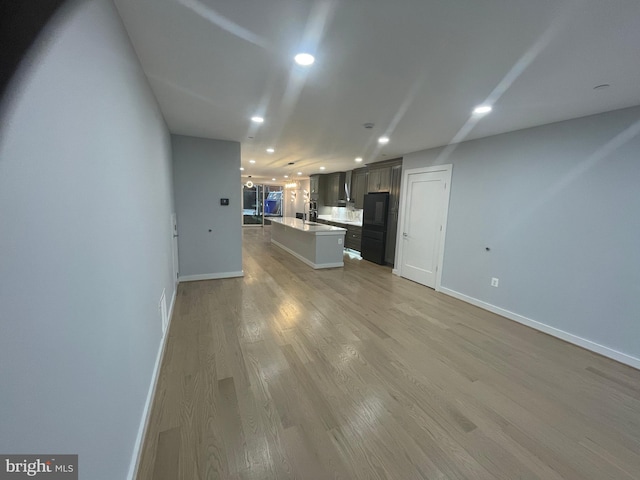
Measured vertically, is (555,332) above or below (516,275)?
below

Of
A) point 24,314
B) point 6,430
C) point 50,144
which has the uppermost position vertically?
point 50,144

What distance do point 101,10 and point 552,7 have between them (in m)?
2.11

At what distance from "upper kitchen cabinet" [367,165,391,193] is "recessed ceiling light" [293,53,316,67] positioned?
13.9ft

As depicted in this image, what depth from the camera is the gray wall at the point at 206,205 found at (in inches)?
161

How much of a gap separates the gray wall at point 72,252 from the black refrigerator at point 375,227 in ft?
16.4

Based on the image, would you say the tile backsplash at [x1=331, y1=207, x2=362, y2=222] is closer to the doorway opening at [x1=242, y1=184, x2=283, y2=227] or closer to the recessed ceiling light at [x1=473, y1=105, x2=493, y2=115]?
the doorway opening at [x1=242, y1=184, x2=283, y2=227]

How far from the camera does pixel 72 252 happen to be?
30.9 inches

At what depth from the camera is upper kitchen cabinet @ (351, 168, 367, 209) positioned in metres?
6.83

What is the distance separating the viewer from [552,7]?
127 centimetres

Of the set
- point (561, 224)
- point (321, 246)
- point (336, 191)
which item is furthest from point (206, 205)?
point (561, 224)

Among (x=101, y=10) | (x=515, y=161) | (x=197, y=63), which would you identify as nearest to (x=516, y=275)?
(x=515, y=161)

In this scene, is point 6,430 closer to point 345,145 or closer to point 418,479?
point 418,479

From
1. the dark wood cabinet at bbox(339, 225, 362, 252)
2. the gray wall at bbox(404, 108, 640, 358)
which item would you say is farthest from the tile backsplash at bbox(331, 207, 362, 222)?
the gray wall at bbox(404, 108, 640, 358)

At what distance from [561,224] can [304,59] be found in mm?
3263
